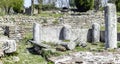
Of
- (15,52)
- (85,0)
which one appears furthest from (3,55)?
(85,0)

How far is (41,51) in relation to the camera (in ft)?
56.9

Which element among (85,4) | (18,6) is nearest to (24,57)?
(85,4)

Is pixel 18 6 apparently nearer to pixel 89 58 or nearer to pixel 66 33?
pixel 66 33

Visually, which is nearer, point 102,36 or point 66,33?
point 66,33

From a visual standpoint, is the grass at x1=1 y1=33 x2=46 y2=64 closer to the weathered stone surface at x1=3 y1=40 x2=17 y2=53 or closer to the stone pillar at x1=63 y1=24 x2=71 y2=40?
the weathered stone surface at x1=3 y1=40 x2=17 y2=53

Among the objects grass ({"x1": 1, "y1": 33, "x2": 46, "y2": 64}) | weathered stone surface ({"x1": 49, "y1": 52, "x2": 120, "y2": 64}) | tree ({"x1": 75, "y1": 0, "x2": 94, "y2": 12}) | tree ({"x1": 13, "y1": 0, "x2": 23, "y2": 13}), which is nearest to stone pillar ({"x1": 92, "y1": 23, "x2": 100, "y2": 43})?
weathered stone surface ({"x1": 49, "y1": 52, "x2": 120, "y2": 64})

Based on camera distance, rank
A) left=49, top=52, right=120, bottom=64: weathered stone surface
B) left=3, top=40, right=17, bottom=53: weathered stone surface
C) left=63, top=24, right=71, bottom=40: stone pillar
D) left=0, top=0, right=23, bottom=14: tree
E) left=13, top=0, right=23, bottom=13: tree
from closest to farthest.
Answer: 1. left=3, top=40, right=17, bottom=53: weathered stone surface
2. left=49, top=52, right=120, bottom=64: weathered stone surface
3. left=63, top=24, right=71, bottom=40: stone pillar
4. left=0, top=0, right=23, bottom=14: tree
5. left=13, top=0, right=23, bottom=13: tree

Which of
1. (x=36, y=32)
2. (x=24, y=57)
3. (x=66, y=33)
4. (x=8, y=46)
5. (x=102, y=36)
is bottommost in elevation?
(x=102, y=36)

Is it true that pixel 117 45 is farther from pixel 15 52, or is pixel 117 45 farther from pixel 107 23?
pixel 15 52

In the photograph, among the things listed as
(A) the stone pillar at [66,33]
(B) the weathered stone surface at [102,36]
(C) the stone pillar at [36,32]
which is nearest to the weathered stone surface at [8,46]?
(C) the stone pillar at [36,32]

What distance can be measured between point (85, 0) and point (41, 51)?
24.1m

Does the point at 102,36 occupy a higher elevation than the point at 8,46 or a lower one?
lower

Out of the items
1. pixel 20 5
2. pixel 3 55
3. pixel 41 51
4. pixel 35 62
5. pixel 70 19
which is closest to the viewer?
pixel 3 55

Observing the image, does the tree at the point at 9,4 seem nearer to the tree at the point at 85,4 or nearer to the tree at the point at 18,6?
the tree at the point at 18,6
